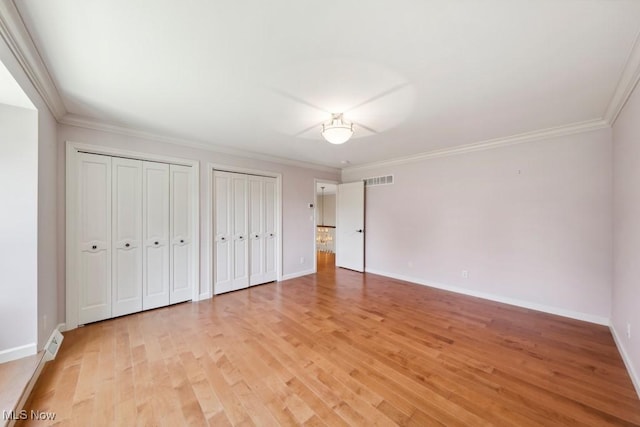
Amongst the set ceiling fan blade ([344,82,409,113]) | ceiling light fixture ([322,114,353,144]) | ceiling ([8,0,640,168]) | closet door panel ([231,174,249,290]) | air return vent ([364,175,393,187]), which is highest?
ceiling ([8,0,640,168])

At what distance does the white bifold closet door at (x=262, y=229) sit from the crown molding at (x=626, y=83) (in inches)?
172

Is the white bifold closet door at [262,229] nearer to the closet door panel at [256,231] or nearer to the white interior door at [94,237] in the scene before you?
the closet door panel at [256,231]

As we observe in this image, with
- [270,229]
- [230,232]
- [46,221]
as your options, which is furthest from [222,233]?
[46,221]

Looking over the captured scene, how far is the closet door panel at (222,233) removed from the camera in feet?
13.0

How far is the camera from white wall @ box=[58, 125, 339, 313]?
281cm

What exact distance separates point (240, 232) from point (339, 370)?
9.43ft

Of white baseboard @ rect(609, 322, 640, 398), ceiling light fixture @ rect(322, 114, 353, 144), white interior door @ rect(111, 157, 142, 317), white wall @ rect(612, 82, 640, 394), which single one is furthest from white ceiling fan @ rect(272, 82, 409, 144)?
white baseboard @ rect(609, 322, 640, 398)

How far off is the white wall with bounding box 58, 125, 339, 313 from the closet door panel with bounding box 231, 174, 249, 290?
379 mm

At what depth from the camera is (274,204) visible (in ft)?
15.5

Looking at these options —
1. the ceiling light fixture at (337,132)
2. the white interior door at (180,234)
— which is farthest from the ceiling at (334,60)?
the white interior door at (180,234)

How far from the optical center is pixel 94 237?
9.62ft

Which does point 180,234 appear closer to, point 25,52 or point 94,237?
point 94,237

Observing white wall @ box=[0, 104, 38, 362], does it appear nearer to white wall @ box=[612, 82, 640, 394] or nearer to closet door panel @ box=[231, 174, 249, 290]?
closet door panel @ box=[231, 174, 249, 290]

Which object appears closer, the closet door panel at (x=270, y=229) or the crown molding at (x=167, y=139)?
the crown molding at (x=167, y=139)
